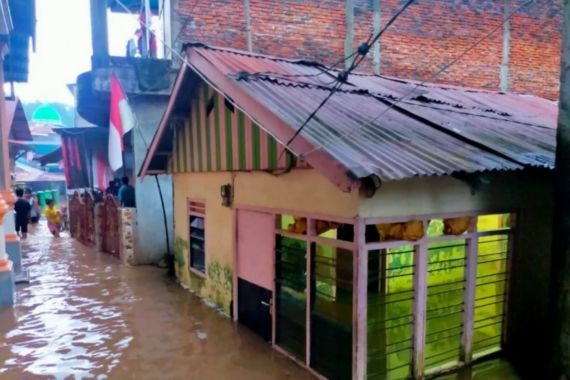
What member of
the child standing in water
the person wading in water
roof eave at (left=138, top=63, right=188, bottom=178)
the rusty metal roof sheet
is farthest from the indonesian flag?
the child standing in water

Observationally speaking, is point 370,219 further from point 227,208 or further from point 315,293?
point 227,208

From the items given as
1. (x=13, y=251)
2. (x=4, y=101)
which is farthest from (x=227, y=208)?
(x=4, y=101)

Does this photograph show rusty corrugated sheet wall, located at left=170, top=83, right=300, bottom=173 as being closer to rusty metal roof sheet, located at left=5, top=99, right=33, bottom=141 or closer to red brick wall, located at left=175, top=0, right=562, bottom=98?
red brick wall, located at left=175, top=0, right=562, bottom=98

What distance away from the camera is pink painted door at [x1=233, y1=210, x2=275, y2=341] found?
600 centimetres

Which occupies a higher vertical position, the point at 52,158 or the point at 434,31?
the point at 434,31

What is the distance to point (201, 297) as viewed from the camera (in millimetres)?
8258

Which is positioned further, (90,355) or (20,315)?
(20,315)

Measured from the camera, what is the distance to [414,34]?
41.9ft

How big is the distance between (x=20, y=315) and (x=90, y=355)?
248 cm

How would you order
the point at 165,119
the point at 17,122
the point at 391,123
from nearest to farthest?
1. the point at 391,123
2. the point at 165,119
3. the point at 17,122

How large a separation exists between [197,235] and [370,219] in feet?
16.6

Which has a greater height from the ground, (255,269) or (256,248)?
(256,248)

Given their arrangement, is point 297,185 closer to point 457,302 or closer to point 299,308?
point 299,308

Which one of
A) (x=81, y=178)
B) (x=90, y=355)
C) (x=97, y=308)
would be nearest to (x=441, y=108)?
(x=90, y=355)
